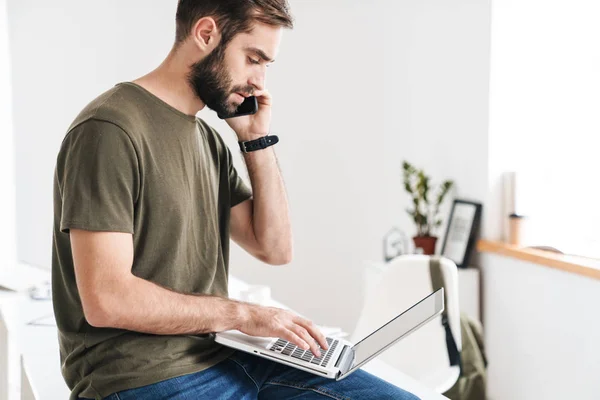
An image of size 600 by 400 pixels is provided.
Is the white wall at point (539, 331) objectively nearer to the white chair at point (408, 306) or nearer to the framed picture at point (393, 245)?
the white chair at point (408, 306)

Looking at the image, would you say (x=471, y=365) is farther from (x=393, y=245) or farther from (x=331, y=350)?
(x=331, y=350)

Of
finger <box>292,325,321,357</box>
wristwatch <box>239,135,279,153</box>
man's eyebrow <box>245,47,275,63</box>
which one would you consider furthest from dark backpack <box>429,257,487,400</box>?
man's eyebrow <box>245,47,275,63</box>

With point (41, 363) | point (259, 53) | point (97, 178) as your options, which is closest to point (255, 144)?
point (259, 53)

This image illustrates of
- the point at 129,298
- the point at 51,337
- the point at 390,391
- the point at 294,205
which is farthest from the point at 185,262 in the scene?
the point at 294,205

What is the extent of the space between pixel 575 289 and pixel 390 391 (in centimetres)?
139

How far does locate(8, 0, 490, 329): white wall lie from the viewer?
3.88 meters

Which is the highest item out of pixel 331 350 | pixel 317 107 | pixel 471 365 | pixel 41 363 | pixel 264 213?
pixel 317 107

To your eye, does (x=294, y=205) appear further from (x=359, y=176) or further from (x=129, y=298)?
(x=129, y=298)

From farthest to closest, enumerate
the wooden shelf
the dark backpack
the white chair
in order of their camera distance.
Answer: the dark backpack → the wooden shelf → the white chair

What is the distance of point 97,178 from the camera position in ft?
3.81

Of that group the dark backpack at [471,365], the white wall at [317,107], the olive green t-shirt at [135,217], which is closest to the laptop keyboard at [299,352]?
the olive green t-shirt at [135,217]

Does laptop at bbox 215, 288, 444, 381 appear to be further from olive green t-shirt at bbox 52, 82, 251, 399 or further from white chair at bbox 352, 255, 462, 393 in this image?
white chair at bbox 352, 255, 462, 393

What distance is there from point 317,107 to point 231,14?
115 inches

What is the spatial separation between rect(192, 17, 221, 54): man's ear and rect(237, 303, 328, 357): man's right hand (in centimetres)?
50
